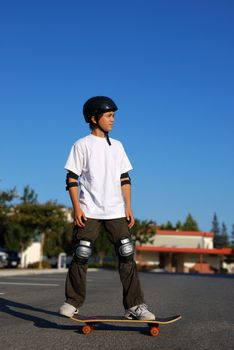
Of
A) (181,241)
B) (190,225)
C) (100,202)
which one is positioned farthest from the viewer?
(190,225)

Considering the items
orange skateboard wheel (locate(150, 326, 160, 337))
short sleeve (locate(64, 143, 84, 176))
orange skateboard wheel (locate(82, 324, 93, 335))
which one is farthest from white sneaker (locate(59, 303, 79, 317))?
short sleeve (locate(64, 143, 84, 176))

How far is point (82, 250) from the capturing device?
12.8ft

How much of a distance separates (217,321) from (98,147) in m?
2.12

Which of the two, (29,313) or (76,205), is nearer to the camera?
(76,205)

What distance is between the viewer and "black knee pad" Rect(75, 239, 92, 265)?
3904mm

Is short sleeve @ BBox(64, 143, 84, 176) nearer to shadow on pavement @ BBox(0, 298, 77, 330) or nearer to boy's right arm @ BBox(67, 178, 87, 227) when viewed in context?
boy's right arm @ BBox(67, 178, 87, 227)

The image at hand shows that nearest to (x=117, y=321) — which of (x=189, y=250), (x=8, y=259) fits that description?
(x=8, y=259)

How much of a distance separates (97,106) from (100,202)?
0.86 m

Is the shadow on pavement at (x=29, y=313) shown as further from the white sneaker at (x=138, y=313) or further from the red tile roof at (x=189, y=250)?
the red tile roof at (x=189, y=250)

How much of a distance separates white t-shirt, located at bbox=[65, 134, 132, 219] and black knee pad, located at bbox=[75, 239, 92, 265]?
0.75 ft

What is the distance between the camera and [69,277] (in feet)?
13.1

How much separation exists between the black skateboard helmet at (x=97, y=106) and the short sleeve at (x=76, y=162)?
0.33m

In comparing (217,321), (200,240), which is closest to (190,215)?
(200,240)

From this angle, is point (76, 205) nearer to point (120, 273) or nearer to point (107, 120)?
point (120, 273)
